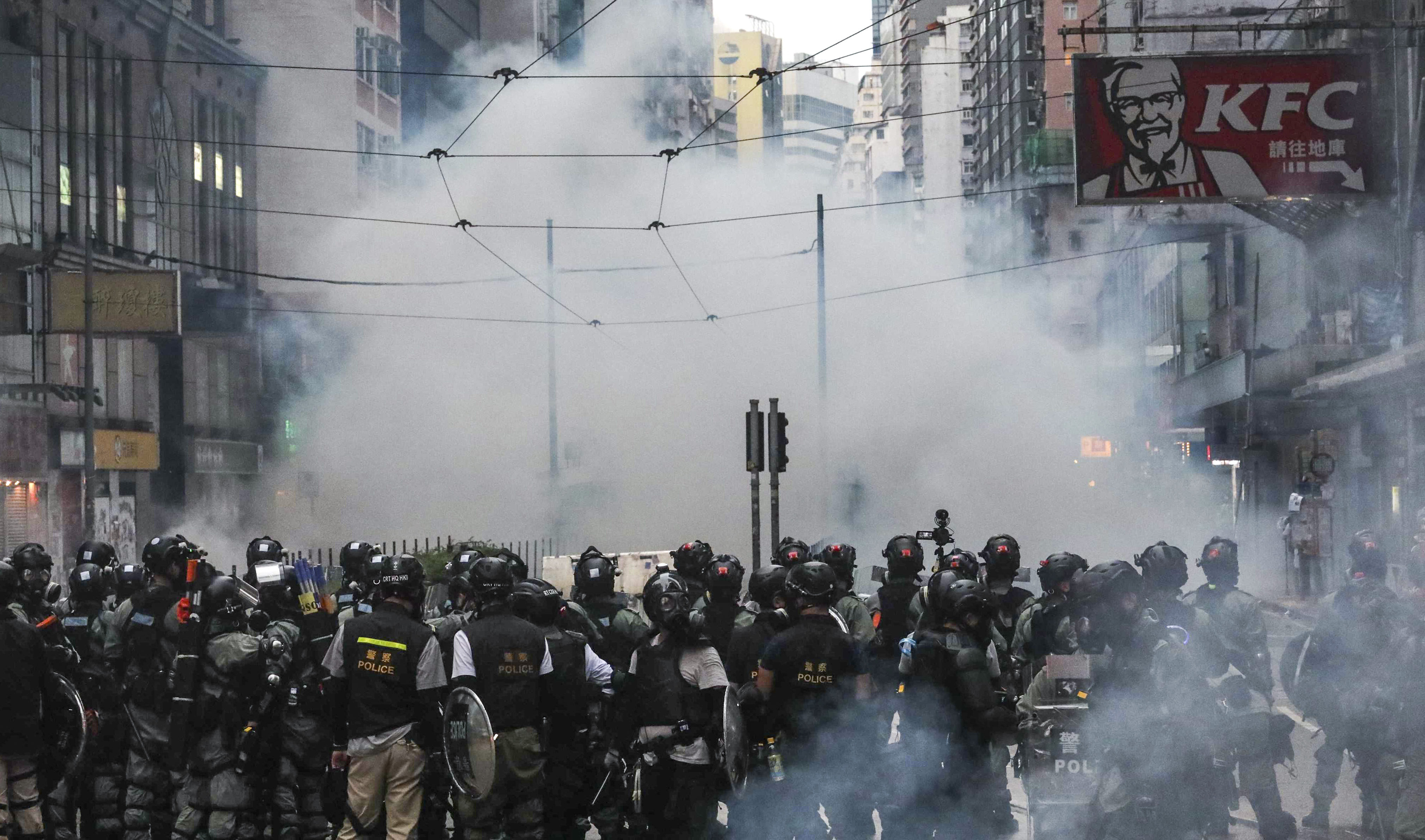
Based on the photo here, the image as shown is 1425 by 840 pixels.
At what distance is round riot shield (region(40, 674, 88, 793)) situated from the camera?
22.2ft

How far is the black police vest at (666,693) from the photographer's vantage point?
6.26 meters

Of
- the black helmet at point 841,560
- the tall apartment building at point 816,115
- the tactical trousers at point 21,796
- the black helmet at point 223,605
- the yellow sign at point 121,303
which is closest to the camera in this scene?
the black helmet at point 223,605

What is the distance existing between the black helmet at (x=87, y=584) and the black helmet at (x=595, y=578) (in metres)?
2.40

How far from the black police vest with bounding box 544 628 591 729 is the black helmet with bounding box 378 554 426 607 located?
584 mm

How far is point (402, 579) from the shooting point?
6.40 meters

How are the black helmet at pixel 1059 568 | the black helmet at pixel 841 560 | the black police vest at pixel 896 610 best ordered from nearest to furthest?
the black helmet at pixel 1059 568, the black police vest at pixel 896 610, the black helmet at pixel 841 560

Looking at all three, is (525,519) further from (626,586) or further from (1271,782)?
(1271,782)

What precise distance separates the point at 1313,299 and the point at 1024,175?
1881 inches

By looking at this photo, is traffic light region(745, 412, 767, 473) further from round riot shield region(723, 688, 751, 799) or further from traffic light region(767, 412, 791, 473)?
round riot shield region(723, 688, 751, 799)

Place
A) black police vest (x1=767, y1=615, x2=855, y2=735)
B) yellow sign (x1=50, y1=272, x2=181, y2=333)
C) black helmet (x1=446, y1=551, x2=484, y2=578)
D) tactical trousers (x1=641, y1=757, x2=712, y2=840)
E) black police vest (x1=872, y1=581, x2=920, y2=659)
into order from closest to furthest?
black police vest (x1=767, y1=615, x2=855, y2=735) < tactical trousers (x1=641, y1=757, x2=712, y2=840) < black police vest (x1=872, y1=581, x2=920, y2=659) < black helmet (x1=446, y1=551, x2=484, y2=578) < yellow sign (x1=50, y1=272, x2=181, y2=333)

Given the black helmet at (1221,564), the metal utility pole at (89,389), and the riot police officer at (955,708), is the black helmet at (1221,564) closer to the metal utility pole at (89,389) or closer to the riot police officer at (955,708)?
the riot police officer at (955,708)

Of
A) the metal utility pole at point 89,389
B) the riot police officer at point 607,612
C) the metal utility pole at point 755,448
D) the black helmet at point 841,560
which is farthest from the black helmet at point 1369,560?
the metal utility pole at point 89,389

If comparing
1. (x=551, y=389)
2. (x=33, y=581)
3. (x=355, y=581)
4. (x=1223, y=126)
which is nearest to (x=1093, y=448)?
(x=551, y=389)

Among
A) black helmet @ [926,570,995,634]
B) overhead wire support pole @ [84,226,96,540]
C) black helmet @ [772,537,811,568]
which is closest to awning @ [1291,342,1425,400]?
black helmet @ [772,537,811,568]
